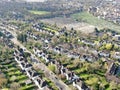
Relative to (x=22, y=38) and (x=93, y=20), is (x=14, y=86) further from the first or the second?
(x=93, y=20)

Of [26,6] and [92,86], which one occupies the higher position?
[26,6]

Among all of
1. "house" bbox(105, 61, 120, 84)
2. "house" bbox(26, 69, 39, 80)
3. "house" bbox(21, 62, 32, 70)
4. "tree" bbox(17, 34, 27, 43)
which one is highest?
"tree" bbox(17, 34, 27, 43)

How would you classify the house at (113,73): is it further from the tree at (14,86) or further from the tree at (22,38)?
the tree at (22,38)

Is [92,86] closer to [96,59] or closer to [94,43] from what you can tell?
[96,59]

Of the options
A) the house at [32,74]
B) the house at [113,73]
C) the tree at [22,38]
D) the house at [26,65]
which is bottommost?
the house at [113,73]

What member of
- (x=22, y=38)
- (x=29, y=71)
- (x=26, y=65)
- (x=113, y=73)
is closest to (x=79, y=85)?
(x=113, y=73)

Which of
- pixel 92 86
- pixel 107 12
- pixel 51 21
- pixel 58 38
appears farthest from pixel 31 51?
pixel 107 12

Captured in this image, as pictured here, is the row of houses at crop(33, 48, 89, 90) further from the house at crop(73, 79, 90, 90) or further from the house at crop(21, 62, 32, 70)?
the house at crop(21, 62, 32, 70)

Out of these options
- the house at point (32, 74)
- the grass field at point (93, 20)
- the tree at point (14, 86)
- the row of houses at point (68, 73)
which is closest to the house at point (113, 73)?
the row of houses at point (68, 73)

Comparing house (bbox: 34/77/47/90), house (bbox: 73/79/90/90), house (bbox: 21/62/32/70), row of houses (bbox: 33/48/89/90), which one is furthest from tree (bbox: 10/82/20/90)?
house (bbox: 73/79/90/90)
